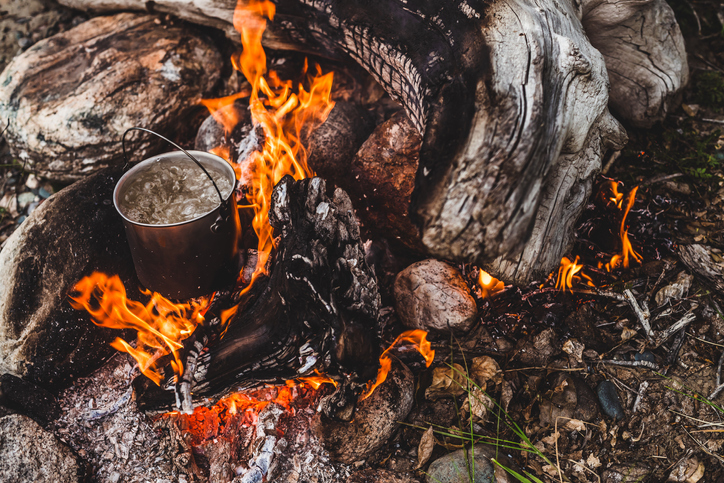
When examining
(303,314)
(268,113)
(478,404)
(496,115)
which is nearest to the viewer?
(496,115)

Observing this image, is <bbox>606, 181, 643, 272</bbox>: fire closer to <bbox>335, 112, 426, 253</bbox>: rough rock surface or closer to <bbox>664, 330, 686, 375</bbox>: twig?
<bbox>664, 330, 686, 375</bbox>: twig

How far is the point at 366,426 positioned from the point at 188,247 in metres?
1.35

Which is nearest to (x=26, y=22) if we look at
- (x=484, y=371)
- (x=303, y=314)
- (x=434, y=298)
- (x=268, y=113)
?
(x=268, y=113)

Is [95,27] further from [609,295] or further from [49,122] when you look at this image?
[609,295]

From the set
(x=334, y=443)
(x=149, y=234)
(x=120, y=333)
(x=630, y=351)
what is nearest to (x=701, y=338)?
(x=630, y=351)

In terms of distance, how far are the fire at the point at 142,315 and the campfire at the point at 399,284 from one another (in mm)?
14

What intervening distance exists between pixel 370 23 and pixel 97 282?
7.49 ft

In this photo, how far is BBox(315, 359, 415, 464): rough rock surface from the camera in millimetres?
2320

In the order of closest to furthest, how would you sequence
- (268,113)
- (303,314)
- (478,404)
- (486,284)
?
(303,314), (478,404), (486,284), (268,113)

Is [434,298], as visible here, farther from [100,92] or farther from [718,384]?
[100,92]

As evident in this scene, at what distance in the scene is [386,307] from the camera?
2828mm

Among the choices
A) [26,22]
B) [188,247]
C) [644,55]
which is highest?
[644,55]

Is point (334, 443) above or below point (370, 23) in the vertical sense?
below

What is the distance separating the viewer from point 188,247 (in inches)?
91.8
